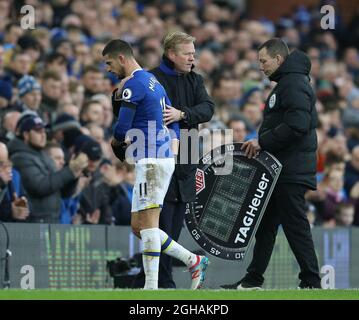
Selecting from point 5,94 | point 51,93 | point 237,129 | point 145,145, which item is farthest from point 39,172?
point 237,129

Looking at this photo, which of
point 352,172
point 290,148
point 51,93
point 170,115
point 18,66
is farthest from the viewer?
point 352,172

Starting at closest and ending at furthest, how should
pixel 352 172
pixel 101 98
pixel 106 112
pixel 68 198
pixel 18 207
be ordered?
pixel 18 207, pixel 68 198, pixel 106 112, pixel 101 98, pixel 352 172

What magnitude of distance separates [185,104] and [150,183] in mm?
1228

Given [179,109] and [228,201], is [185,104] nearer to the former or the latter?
[179,109]

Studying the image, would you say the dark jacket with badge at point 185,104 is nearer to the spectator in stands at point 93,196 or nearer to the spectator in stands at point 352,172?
the spectator in stands at point 93,196

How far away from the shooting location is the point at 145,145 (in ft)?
37.1

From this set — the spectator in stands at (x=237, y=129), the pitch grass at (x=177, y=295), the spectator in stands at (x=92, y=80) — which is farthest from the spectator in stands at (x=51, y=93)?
the pitch grass at (x=177, y=295)

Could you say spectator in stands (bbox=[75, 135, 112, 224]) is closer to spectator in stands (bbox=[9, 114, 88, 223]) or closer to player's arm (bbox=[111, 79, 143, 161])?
spectator in stands (bbox=[9, 114, 88, 223])

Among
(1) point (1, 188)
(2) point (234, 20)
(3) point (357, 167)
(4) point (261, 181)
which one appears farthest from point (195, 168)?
(2) point (234, 20)

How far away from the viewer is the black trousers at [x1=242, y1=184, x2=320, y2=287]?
1205 cm

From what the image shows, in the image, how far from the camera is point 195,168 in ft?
40.1

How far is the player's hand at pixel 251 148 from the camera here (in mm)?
12406

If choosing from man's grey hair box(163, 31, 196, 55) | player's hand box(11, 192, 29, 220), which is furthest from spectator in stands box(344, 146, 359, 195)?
man's grey hair box(163, 31, 196, 55)
